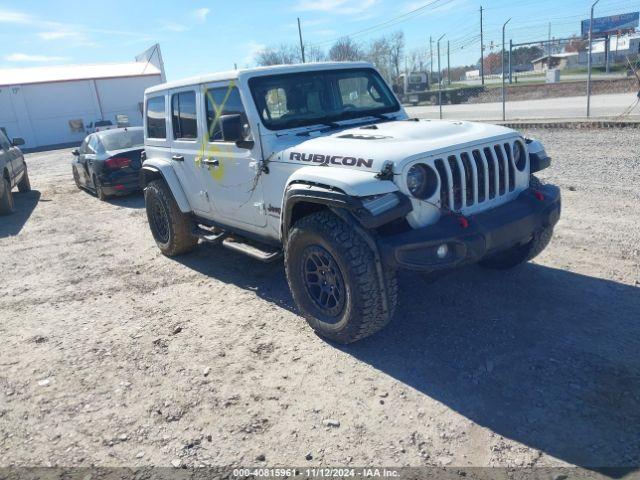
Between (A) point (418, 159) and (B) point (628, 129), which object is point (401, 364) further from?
(B) point (628, 129)

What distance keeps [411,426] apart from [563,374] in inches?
42.7

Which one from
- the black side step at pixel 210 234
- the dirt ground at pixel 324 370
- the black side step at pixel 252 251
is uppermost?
the black side step at pixel 252 251

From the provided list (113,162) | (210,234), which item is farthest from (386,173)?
(113,162)

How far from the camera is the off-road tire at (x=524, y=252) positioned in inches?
175

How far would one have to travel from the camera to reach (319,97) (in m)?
4.85

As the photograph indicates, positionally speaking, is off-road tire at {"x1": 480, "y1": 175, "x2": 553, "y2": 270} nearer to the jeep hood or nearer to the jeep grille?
the jeep grille

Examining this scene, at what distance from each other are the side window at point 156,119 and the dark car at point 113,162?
409 cm

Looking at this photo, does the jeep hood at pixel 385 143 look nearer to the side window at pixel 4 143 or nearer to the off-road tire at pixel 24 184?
the side window at pixel 4 143

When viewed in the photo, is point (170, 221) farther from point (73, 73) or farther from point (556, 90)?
point (73, 73)

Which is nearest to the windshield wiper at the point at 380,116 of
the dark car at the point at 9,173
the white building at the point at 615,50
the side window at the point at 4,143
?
the dark car at the point at 9,173

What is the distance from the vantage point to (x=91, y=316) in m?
5.03

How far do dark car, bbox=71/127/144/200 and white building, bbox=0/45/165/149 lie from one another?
27.2 m

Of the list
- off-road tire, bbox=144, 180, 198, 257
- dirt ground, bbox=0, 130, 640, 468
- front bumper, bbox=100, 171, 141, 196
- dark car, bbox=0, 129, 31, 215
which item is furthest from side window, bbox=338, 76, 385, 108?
dark car, bbox=0, 129, 31, 215

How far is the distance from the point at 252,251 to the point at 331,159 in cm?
144
